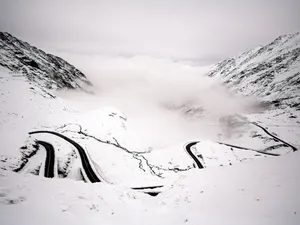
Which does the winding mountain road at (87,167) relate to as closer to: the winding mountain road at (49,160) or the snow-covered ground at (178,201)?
the winding mountain road at (49,160)

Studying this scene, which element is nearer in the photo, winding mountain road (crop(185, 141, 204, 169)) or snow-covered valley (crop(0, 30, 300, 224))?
snow-covered valley (crop(0, 30, 300, 224))

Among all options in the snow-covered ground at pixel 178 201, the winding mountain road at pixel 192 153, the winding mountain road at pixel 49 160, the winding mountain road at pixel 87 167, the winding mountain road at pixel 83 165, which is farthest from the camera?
the winding mountain road at pixel 192 153

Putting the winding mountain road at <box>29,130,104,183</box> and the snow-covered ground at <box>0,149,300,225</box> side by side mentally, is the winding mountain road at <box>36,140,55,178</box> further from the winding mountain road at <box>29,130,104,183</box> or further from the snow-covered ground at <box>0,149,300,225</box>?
the snow-covered ground at <box>0,149,300,225</box>

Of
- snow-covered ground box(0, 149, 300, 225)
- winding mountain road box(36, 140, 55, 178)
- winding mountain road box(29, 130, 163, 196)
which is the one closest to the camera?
snow-covered ground box(0, 149, 300, 225)

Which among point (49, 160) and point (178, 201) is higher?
point (49, 160)

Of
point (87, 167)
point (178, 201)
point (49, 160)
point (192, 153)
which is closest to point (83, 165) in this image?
point (87, 167)

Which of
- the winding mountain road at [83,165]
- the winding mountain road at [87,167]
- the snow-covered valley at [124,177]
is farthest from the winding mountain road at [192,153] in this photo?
the winding mountain road at [87,167]

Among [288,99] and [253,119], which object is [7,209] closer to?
[253,119]

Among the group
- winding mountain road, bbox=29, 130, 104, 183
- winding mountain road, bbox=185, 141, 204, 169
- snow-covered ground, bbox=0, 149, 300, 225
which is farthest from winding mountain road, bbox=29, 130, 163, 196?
winding mountain road, bbox=185, 141, 204, 169

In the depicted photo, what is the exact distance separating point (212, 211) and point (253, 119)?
15527 centimetres

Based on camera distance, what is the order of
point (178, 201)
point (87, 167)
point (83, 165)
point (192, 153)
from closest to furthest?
1. point (178, 201)
2. point (87, 167)
3. point (83, 165)
4. point (192, 153)

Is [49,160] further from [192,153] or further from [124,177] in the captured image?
[192,153]

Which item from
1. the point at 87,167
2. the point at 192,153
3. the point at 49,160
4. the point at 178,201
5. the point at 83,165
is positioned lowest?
the point at 178,201

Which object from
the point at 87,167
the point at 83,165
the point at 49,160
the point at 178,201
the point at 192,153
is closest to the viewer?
the point at 178,201
